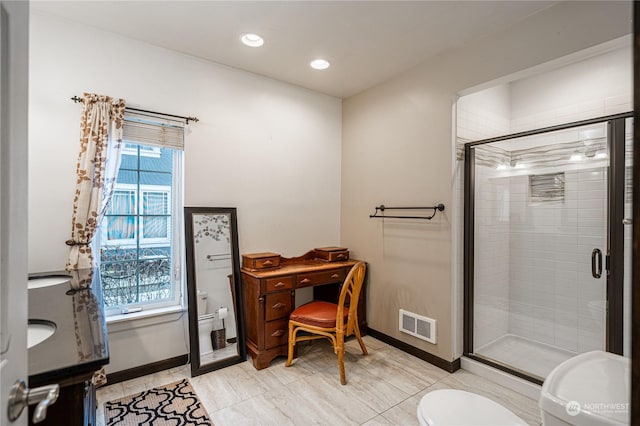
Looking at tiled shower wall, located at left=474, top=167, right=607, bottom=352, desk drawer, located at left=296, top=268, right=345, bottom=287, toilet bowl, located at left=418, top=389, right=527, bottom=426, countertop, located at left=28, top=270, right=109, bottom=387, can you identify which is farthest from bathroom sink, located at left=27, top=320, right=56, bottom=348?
tiled shower wall, located at left=474, top=167, right=607, bottom=352

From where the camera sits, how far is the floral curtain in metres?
2.21

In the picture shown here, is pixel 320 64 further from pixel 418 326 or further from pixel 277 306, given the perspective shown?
pixel 418 326

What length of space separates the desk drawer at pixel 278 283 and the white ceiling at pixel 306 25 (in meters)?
1.94

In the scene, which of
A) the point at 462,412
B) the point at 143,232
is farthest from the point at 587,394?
the point at 143,232

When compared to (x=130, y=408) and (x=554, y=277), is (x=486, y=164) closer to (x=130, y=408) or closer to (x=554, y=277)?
(x=554, y=277)

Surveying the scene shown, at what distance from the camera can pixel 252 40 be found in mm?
2502

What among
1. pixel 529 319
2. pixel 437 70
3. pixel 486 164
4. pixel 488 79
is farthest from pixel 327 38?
pixel 529 319

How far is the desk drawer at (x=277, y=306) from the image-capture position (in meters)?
2.72

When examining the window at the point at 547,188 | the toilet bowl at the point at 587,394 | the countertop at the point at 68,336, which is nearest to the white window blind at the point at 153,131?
the countertop at the point at 68,336

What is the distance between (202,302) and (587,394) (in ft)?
8.31

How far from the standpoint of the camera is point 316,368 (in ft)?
8.79

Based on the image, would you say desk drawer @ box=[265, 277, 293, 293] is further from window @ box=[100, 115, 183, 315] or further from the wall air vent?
the wall air vent

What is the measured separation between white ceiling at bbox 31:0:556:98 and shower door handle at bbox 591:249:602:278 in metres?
1.75

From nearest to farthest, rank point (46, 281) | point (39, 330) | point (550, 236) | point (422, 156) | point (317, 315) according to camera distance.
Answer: point (39, 330) < point (46, 281) < point (317, 315) < point (550, 236) < point (422, 156)
